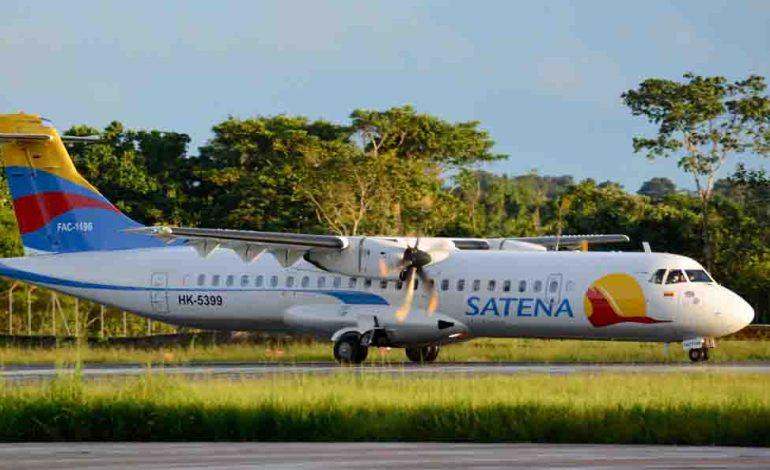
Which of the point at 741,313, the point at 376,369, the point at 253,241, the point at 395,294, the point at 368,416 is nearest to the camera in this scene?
the point at 368,416

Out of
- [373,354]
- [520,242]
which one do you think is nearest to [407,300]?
[373,354]

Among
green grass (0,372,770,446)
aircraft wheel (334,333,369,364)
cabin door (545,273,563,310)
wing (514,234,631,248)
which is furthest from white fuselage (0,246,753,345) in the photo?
green grass (0,372,770,446)

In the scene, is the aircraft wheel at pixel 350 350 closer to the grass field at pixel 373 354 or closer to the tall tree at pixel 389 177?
the grass field at pixel 373 354

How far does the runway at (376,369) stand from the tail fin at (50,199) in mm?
3375

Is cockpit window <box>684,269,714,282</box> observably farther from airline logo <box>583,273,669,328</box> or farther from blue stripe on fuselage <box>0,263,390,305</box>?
blue stripe on fuselage <box>0,263,390,305</box>

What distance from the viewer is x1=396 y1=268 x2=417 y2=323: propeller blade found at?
32.0 meters

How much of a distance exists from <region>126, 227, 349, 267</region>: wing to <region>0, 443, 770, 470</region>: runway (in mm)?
13224

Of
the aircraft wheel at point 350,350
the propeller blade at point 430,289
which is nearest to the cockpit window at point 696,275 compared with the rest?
the propeller blade at point 430,289

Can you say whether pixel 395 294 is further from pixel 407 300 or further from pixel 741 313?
pixel 741 313

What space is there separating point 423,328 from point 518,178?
331 feet

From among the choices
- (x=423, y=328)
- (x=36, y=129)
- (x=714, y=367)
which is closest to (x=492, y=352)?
(x=423, y=328)

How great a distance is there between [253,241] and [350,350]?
321 cm

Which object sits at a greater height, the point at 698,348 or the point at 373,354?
the point at 698,348

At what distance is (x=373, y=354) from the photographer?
117ft
